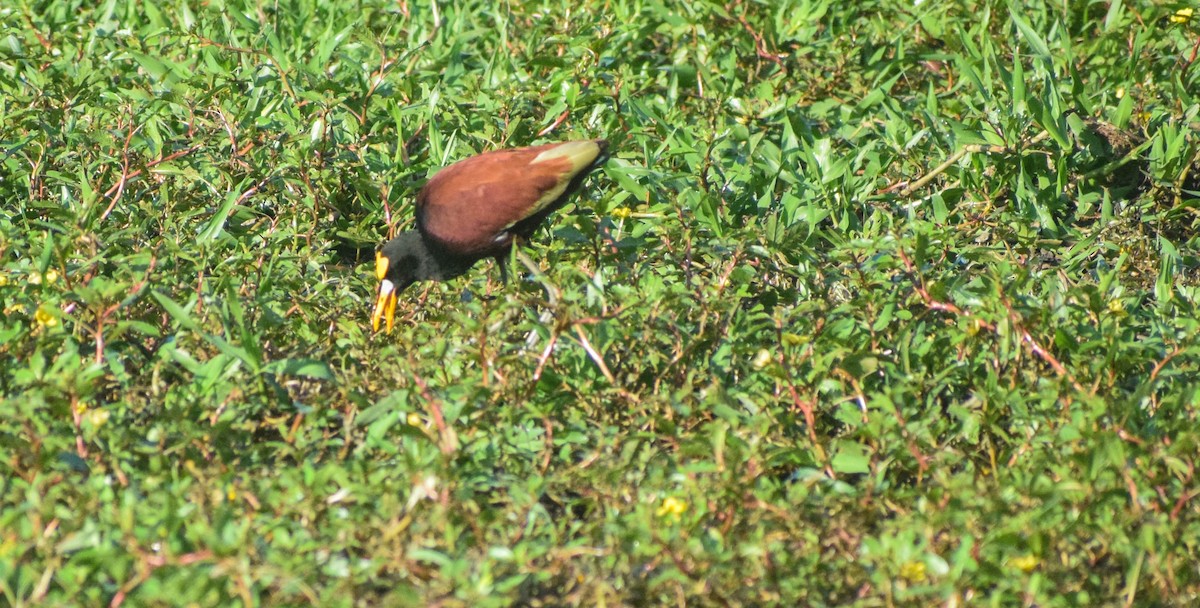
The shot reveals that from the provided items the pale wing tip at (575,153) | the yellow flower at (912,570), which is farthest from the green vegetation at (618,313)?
the pale wing tip at (575,153)

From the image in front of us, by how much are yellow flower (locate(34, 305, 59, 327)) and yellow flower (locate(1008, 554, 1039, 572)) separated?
2.35m

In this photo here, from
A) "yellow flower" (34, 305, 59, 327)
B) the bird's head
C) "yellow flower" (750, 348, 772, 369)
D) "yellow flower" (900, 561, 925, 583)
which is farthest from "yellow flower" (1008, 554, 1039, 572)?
"yellow flower" (34, 305, 59, 327)

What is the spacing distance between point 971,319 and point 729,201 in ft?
4.13

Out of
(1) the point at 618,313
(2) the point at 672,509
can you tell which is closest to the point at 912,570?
(2) the point at 672,509

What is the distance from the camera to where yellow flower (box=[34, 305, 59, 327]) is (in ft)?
11.4

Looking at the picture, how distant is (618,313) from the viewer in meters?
3.36

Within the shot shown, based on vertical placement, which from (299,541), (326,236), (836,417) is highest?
(299,541)

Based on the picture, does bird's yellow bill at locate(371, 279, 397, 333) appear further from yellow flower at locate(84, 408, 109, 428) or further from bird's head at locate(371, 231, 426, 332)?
yellow flower at locate(84, 408, 109, 428)

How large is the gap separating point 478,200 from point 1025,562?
7.42 ft

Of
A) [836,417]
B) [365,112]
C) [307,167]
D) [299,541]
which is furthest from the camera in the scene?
[365,112]

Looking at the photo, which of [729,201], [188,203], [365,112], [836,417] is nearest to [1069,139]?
[729,201]

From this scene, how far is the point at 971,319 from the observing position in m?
3.52

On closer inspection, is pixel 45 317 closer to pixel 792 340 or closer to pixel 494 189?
pixel 494 189

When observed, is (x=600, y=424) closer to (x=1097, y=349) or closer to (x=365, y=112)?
(x=1097, y=349)
